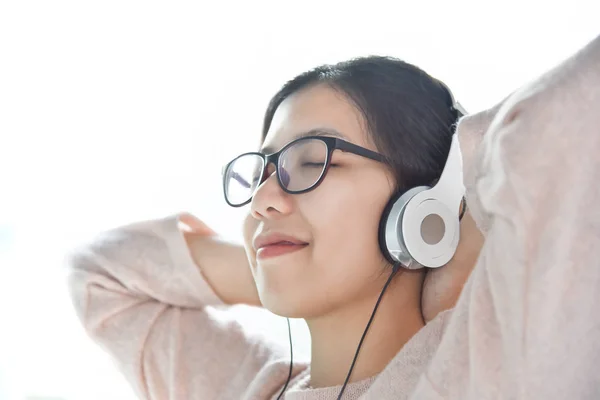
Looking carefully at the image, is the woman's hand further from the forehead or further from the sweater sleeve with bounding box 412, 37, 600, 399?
the sweater sleeve with bounding box 412, 37, 600, 399

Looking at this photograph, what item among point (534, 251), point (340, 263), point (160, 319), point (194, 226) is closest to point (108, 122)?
point (194, 226)

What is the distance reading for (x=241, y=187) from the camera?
1168 mm

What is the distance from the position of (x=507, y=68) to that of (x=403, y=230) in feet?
2.28

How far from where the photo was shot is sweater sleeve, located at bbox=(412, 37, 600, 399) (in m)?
0.56

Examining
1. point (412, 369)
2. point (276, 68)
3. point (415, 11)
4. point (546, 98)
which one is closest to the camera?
point (546, 98)

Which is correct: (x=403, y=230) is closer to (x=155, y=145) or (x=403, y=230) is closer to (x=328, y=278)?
(x=328, y=278)

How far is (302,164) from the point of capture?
3.17ft

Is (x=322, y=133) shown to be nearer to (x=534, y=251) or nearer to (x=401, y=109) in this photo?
(x=401, y=109)

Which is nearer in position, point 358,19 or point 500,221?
point 500,221

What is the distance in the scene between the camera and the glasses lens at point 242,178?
1115 mm

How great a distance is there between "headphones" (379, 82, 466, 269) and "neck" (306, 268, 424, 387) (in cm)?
10

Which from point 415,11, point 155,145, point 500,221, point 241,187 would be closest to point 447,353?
point 500,221

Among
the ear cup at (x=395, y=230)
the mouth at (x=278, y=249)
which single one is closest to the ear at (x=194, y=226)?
the mouth at (x=278, y=249)

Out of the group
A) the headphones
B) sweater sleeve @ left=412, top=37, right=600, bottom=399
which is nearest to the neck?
the headphones
